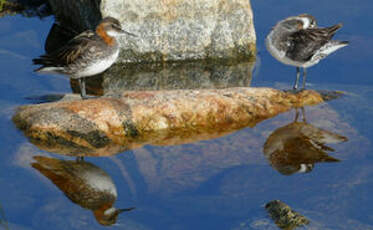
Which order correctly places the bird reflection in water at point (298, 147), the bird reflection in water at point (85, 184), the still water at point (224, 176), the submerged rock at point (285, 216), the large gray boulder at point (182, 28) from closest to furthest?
the submerged rock at point (285, 216)
the still water at point (224, 176)
the bird reflection in water at point (85, 184)
the bird reflection in water at point (298, 147)
the large gray boulder at point (182, 28)

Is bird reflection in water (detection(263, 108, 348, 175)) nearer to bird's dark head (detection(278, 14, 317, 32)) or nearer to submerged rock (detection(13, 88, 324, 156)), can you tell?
submerged rock (detection(13, 88, 324, 156))

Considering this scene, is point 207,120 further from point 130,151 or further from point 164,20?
point 164,20

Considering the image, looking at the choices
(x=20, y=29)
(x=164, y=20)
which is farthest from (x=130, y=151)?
(x=20, y=29)

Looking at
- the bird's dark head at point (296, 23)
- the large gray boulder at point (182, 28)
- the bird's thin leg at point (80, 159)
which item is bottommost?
the bird's thin leg at point (80, 159)

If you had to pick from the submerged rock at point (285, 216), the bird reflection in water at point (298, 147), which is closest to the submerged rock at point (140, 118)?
the bird reflection in water at point (298, 147)

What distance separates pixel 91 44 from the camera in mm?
9102

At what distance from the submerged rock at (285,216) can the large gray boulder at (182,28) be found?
18.8ft

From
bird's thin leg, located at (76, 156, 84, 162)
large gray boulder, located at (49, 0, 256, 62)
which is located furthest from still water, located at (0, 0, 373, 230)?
large gray boulder, located at (49, 0, 256, 62)

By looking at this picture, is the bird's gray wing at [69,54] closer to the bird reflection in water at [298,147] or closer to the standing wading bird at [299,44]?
the standing wading bird at [299,44]

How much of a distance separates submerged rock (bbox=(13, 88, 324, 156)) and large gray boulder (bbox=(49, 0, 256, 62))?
2.59m

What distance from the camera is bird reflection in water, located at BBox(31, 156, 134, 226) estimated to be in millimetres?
6891

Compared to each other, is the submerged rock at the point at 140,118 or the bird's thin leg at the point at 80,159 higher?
the submerged rock at the point at 140,118

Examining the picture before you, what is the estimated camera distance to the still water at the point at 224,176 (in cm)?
673

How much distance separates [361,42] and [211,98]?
14.9ft
